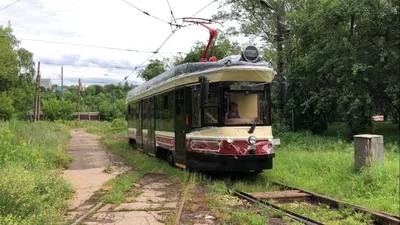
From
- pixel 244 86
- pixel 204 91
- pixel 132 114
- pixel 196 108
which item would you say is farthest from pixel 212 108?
pixel 132 114

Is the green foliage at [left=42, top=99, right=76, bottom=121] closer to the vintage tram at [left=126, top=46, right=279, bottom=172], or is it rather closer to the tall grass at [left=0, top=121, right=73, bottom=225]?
the tall grass at [left=0, top=121, right=73, bottom=225]

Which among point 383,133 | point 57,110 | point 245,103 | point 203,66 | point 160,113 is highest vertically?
point 57,110

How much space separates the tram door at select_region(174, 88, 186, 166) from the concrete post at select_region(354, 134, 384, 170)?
14.6ft

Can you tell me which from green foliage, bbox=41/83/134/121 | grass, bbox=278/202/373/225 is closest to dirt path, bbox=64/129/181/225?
grass, bbox=278/202/373/225

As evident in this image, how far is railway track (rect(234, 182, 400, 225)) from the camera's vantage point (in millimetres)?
5957

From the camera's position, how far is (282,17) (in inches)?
973

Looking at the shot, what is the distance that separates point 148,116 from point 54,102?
2239 inches

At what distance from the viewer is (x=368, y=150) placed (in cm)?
888

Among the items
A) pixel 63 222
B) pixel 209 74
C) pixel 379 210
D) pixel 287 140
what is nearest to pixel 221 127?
pixel 209 74

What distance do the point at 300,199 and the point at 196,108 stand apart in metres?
3.53

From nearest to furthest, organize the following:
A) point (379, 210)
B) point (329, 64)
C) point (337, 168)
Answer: point (379, 210), point (337, 168), point (329, 64)

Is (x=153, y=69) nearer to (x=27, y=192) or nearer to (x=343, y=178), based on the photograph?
(x=343, y=178)

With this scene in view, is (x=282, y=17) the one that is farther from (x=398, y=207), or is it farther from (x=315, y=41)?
(x=398, y=207)

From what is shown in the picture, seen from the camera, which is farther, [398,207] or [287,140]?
[287,140]
